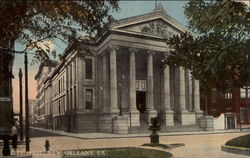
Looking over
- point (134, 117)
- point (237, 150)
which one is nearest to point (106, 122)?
point (134, 117)

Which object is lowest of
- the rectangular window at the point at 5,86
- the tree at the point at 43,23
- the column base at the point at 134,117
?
the column base at the point at 134,117

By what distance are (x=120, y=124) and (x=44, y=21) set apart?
32.0 m

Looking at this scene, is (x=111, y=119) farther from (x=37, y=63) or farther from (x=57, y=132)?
(x=37, y=63)

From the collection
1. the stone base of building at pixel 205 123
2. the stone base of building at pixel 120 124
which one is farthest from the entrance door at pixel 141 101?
the stone base of building at pixel 205 123

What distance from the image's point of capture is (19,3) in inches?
359

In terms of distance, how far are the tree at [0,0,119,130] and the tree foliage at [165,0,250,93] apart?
631cm

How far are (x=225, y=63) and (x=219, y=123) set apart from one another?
41.1 m

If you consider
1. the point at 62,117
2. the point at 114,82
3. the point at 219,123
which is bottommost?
the point at 219,123

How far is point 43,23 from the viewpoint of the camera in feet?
37.0

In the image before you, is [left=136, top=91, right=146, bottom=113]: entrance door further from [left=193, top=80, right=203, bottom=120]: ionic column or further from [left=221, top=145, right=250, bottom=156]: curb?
[left=221, top=145, right=250, bottom=156]: curb

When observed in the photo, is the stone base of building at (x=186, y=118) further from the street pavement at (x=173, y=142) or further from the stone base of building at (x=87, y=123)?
the stone base of building at (x=87, y=123)

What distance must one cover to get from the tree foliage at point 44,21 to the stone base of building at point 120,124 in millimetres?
29790

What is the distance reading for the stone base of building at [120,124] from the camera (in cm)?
4141

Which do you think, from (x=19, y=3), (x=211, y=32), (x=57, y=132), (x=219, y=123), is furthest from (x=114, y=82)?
(x=19, y=3)
